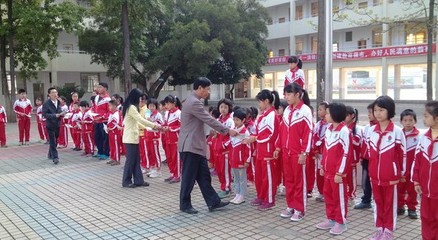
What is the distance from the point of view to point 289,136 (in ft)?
17.0

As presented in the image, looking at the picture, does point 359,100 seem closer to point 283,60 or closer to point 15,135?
point 283,60

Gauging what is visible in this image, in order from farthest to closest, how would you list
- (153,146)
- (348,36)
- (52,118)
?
1. (348,36)
2. (52,118)
3. (153,146)

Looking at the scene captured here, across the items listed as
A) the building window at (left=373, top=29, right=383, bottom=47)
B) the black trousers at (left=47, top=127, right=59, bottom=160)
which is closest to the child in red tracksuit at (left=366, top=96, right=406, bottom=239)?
the black trousers at (left=47, top=127, right=59, bottom=160)

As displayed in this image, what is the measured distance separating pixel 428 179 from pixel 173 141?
4631 mm

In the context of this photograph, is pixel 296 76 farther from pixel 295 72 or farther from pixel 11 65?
pixel 11 65

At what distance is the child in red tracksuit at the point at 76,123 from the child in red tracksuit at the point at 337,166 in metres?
8.37

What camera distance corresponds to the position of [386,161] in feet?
14.1

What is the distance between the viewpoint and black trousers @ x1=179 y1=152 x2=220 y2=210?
570cm

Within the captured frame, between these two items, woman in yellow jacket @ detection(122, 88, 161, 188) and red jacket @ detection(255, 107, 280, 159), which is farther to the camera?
woman in yellow jacket @ detection(122, 88, 161, 188)

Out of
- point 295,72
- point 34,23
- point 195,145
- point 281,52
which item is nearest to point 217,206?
point 195,145

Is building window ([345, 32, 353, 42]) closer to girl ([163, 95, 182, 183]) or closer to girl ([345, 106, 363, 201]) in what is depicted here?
girl ([163, 95, 182, 183])

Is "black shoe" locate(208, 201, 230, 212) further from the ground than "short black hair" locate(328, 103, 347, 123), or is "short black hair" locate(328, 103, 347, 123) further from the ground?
"short black hair" locate(328, 103, 347, 123)

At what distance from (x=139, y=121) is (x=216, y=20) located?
2117 centimetres

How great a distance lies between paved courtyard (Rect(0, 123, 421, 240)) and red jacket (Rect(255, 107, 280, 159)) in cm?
85
